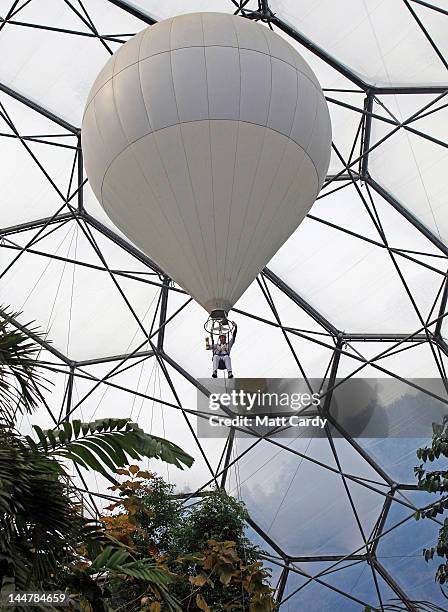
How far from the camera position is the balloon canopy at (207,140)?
43.6 feet

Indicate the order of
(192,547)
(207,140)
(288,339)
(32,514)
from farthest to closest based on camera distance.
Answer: (288,339) → (192,547) → (207,140) → (32,514)

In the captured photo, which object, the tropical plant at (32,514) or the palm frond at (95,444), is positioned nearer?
the tropical plant at (32,514)

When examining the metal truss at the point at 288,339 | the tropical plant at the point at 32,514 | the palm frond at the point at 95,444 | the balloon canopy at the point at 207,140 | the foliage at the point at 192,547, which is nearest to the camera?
the tropical plant at the point at 32,514

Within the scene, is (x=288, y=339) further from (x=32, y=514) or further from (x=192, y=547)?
(x=32, y=514)

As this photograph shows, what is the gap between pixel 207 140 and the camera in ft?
43.6

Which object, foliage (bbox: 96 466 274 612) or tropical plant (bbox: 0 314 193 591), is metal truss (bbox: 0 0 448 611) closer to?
foliage (bbox: 96 466 274 612)

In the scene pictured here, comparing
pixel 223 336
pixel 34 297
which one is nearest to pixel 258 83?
pixel 223 336

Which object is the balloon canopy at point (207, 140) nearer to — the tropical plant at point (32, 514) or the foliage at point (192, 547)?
the foliage at point (192, 547)

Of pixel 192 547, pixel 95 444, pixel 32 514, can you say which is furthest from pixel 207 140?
pixel 32 514

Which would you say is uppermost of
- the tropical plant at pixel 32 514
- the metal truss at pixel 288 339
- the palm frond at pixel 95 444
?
the metal truss at pixel 288 339

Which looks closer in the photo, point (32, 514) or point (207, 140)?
point (32, 514)

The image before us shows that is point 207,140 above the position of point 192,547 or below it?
above

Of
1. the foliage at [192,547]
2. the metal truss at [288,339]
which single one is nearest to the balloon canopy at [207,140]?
the foliage at [192,547]

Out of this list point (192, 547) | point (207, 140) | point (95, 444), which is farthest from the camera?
point (192, 547)
